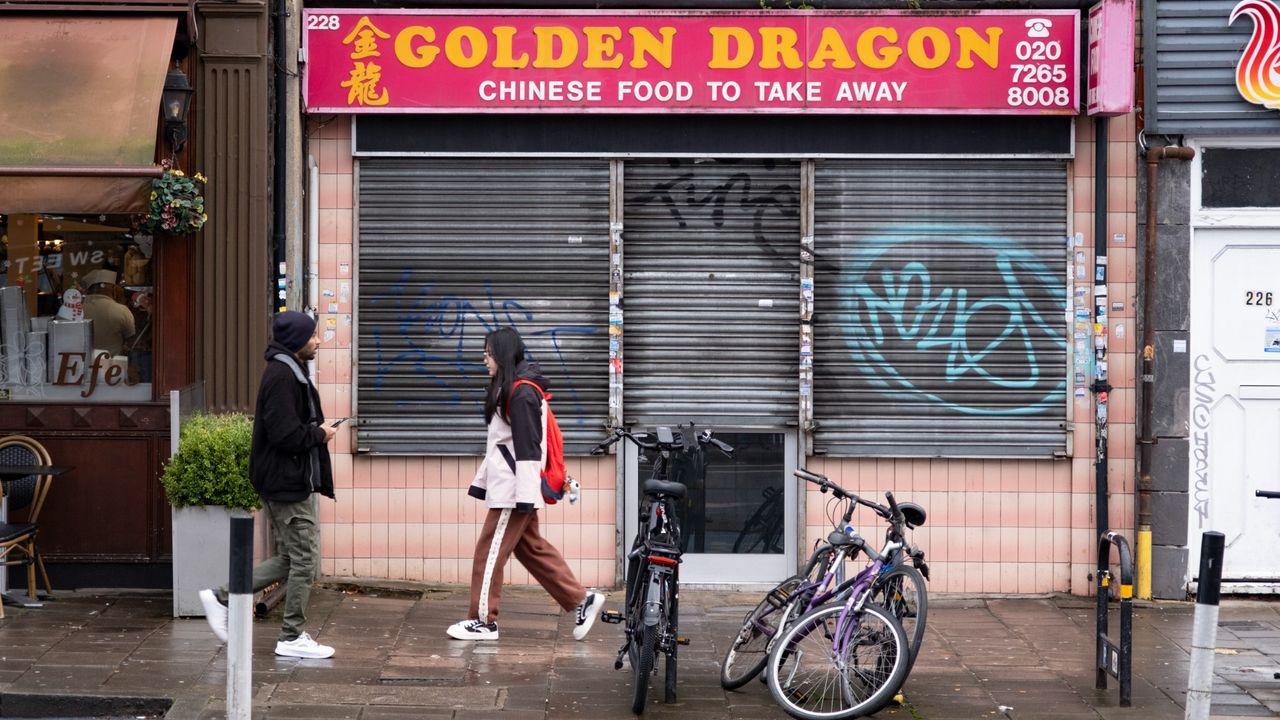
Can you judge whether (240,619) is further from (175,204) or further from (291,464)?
(175,204)

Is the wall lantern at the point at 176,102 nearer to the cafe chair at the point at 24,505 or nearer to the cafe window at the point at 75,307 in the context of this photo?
the cafe window at the point at 75,307

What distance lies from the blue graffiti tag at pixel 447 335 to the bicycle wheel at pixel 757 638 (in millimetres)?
2902

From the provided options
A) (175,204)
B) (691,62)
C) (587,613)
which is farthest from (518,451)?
(691,62)

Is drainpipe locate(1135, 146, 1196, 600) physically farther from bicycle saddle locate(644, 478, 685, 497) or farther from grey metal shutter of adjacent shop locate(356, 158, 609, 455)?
bicycle saddle locate(644, 478, 685, 497)

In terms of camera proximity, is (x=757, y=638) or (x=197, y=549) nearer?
(x=757, y=638)

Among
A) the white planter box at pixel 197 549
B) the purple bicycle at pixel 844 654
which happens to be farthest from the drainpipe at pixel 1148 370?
the white planter box at pixel 197 549

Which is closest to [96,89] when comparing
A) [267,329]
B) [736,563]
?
[267,329]

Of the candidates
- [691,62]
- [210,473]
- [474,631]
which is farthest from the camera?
[691,62]

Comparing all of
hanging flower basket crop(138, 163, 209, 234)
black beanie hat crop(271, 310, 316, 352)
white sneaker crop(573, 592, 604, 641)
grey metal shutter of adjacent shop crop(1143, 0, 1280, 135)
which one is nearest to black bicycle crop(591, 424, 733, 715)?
white sneaker crop(573, 592, 604, 641)

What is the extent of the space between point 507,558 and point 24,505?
3241mm

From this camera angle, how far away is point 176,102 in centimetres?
929

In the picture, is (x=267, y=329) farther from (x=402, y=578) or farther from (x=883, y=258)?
(x=883, y=258)

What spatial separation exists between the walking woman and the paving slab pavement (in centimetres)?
25

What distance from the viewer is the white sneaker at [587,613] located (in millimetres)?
8586
